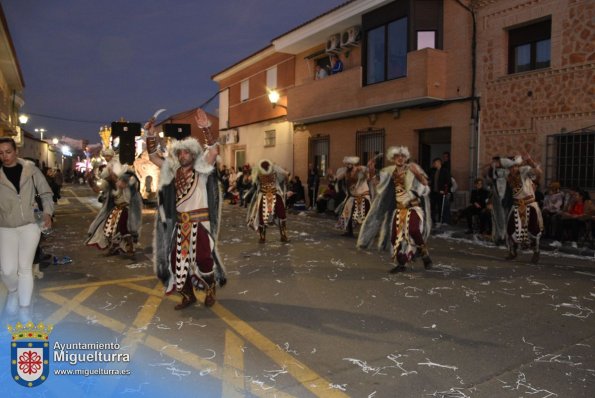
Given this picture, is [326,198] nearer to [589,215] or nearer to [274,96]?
[274,96]

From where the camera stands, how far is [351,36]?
18328 mm

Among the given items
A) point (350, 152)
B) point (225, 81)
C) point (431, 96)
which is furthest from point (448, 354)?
point (225, 81)

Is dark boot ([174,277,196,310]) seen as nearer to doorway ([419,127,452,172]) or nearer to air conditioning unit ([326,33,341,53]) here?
doorway ([419,127,452,172])

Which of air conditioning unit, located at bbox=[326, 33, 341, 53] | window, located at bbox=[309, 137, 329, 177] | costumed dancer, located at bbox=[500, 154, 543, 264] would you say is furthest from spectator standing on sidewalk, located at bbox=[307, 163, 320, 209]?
costumed dancer, located at bbox=[500, 154, 543, 264]

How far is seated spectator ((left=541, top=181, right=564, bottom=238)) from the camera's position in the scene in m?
10.8

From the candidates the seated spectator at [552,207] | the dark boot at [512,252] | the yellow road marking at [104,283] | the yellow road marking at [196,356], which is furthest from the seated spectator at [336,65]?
the yellow road marking at [196,356]

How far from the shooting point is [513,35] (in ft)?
44.0

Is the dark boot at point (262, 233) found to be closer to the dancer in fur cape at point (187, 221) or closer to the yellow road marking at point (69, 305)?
the yellow road marking at point (69, 305)

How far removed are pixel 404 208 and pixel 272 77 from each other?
61.0 feet

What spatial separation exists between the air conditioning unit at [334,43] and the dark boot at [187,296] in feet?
50.6

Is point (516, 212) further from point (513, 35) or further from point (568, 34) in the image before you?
point (513, 35)

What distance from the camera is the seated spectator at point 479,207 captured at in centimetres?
1206

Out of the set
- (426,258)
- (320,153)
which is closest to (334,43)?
(320,153)

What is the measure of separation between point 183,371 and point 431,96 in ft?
41.3
